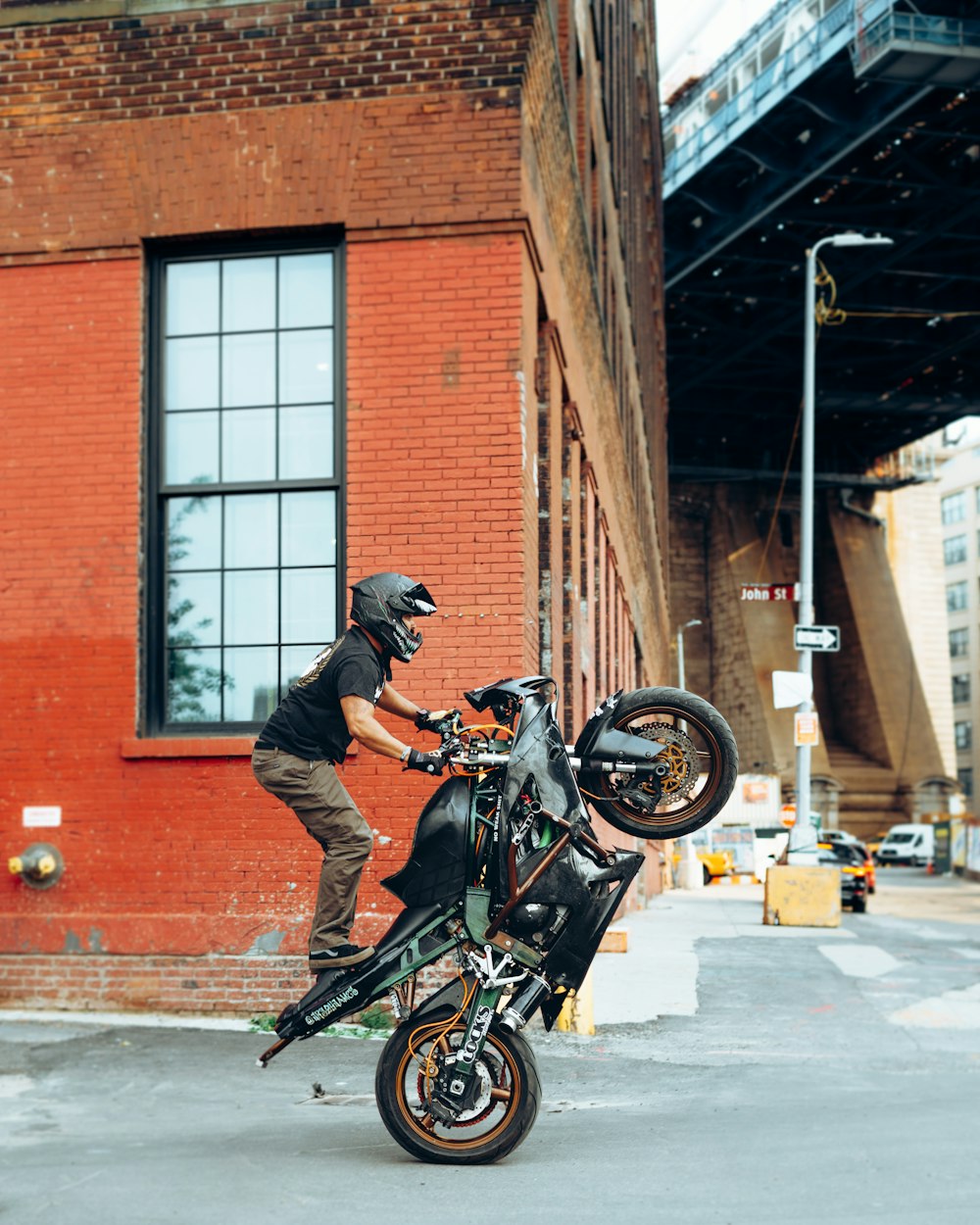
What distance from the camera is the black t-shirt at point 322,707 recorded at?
21.1 ft

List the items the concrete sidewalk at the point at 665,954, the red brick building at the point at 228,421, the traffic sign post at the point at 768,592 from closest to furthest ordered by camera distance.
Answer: the red brick building at the point at 228,421 < the concrete sidewalk at the point at 665,954 < the traffic sign post at the point at 768,592

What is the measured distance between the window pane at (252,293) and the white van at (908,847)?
59.1m

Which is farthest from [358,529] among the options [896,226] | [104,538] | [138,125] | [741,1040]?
[896,226]

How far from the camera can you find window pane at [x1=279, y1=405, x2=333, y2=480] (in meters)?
10.5

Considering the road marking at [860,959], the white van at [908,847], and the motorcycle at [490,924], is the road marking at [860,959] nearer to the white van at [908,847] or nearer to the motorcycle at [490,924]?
the motorcycle at [490,924]

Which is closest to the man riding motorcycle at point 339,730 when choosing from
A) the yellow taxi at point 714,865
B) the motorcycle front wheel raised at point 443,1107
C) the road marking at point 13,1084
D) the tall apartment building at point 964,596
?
the motorcycle front wheel raised at point 443,1107

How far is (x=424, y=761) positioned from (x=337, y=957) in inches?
40.4

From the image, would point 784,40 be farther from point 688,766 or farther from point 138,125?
point 688,766

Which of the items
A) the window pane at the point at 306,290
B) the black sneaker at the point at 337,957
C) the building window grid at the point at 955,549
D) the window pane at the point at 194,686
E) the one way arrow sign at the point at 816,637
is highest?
the building window grid at the point at 955,549

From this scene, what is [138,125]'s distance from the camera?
34.7 feet

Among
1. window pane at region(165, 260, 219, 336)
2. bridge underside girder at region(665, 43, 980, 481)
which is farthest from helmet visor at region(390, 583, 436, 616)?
bridge underside girder at region(665, 43, 980, 481)

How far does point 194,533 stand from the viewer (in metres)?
10.6

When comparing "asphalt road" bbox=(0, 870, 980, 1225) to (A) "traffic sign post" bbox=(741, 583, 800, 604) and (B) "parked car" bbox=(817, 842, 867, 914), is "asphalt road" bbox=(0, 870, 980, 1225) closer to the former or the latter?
(A) "traffic sign post" bbox=(741, 583, 800, 604)

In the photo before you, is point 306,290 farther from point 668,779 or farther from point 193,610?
point 668,779
